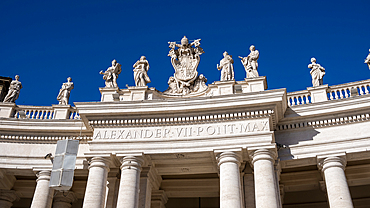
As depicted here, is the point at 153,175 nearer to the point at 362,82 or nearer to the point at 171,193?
the point at 171,193

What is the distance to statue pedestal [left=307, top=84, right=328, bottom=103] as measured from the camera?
73.7ft

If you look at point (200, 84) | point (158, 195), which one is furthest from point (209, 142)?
point (158, 195)

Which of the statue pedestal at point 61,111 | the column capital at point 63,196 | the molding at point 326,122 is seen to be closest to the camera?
the molding at point 326,122

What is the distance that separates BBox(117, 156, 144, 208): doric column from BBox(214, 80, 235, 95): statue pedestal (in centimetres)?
565

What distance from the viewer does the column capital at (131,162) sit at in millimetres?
20781

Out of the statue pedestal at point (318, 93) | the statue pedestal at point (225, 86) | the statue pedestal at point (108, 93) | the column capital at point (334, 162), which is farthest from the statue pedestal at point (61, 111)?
the column capital at point (334, 162)

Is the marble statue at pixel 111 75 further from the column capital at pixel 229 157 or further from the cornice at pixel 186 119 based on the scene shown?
the column capital at pixel 229 157

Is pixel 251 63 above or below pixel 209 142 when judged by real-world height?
above

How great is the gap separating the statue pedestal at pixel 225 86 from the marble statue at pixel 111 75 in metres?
5.99

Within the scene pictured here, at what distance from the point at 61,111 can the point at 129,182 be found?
23.2 ft

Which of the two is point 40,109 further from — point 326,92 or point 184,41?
point 326,92

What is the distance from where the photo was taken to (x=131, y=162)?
68.4ft

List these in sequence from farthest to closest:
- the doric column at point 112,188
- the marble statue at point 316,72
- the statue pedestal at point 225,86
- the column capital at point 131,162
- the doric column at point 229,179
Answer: the marble statue at point 316,72
the statue pedestal at point 225,86
the doric column at point 112,188
the column capital at point 131,162
the doric column at point 229,179

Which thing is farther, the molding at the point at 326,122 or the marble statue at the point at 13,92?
the marble statue at the point at 13,92
